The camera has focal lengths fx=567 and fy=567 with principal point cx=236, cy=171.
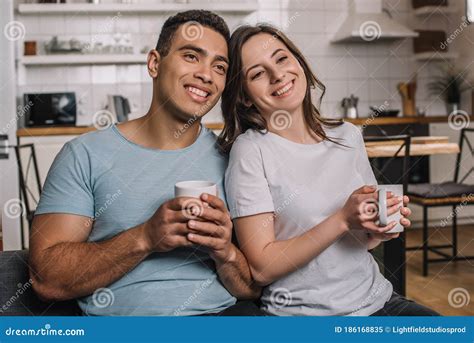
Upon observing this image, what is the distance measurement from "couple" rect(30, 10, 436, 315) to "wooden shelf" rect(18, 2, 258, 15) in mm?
2815

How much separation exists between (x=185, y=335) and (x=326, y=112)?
3.58 metres

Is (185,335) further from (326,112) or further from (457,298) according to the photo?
(326,112)

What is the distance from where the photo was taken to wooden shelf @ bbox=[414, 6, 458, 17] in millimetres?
4168

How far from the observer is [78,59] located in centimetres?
370

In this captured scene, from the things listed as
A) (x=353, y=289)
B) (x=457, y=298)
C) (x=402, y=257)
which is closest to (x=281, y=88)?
(x=353, y=289)

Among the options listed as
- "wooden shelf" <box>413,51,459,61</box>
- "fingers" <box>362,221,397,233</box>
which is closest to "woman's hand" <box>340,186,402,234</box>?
"fingers" <box>362,221,397,233</box>

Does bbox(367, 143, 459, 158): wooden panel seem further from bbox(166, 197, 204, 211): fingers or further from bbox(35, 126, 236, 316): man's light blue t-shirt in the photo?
bbox(166, 197, 204, 211): fingers

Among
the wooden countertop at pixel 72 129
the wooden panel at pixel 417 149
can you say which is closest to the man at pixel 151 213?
the wooden panel at pixel 417 149

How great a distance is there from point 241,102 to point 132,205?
0.28 m

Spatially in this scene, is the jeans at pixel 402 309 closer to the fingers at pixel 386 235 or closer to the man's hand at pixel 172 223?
the fingers at pixel 386 235

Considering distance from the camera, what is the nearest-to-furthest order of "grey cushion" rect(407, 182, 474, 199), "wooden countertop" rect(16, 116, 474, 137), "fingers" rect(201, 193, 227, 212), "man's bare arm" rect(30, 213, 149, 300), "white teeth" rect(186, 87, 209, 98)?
1. "fingers" rect(201, 193, 227, 212)
2. "man's bare arm" rect(30, 213, 149, 300)
3. "white teeth" rect(186, 87, 209, 98)
4. "grey cushion" rect(407, 182, 474, 199)
5. "wooden countertop" rect(16, 116, 474, 137)

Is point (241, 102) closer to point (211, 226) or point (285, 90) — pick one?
point (285, 90)

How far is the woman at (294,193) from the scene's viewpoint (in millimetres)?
909

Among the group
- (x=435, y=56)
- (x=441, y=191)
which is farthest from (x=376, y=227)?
(x=435, y=56)
